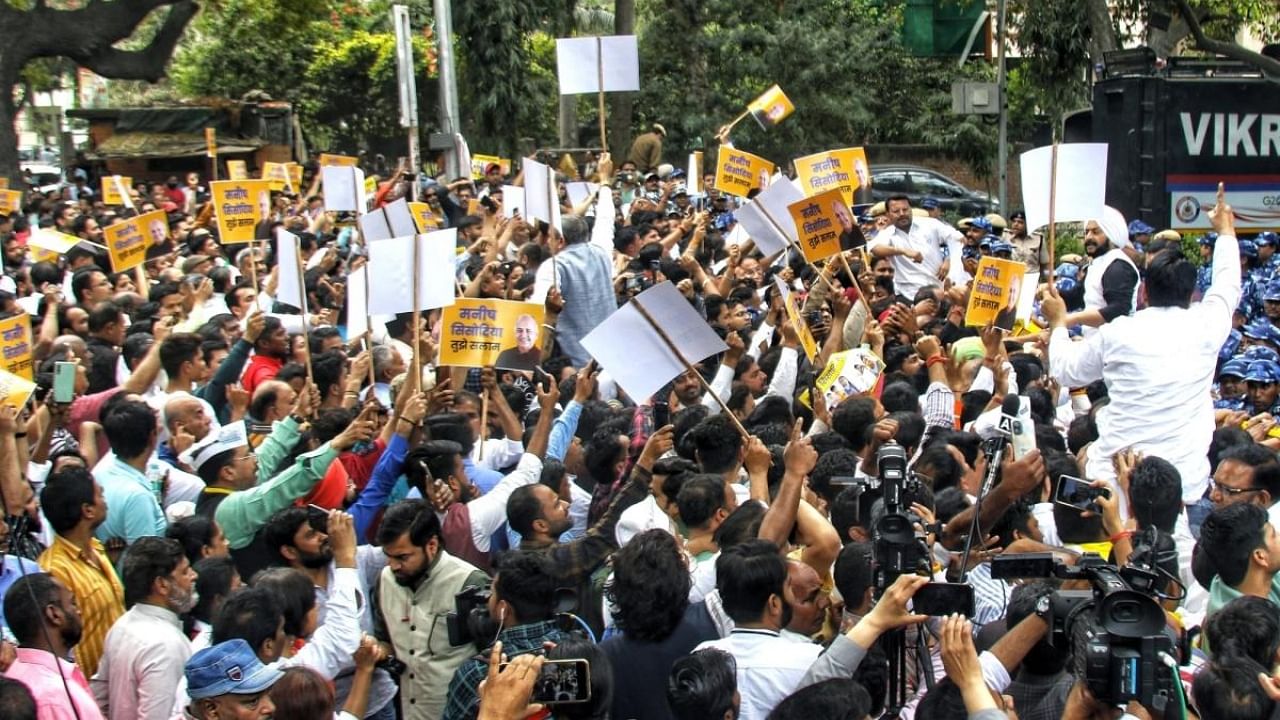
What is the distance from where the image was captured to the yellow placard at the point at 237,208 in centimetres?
1074

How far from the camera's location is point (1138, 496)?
523 cm

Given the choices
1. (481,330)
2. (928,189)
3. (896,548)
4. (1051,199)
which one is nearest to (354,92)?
(928,189)

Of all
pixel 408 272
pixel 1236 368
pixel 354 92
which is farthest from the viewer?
pixel 354 92

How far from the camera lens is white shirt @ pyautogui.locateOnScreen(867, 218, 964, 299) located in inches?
461

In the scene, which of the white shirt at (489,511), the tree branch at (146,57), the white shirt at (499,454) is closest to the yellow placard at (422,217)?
the white shirt at (499,454)

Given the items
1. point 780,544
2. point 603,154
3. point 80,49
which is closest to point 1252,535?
point 780,544

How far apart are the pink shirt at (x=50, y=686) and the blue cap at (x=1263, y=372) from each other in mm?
5797

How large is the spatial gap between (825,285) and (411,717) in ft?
17.0

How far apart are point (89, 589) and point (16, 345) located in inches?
99.4

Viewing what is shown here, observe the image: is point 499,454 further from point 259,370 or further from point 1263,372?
point 1263,372

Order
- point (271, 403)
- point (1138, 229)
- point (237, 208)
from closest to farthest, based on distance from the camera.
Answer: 1. point (271, 403)
2. point (237, 208)
3. point (1138, 229)

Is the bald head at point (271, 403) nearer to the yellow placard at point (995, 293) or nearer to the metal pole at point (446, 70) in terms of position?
the yellow placard at point (995, 293)

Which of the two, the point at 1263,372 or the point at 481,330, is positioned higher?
the point at 481,330

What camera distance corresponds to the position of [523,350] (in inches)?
302
